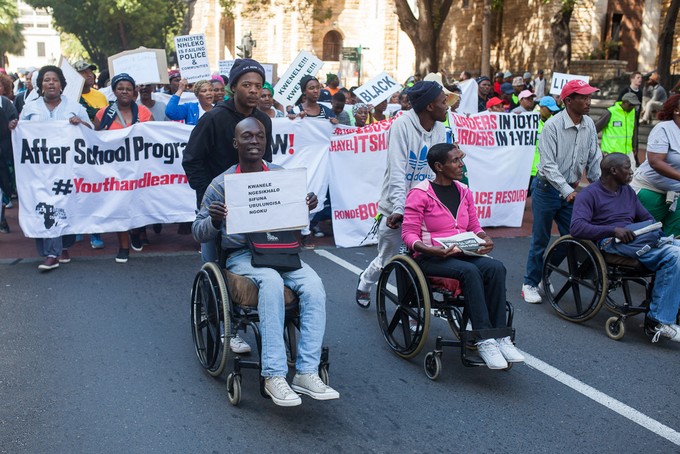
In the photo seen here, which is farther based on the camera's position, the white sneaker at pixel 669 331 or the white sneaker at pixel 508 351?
the white sneaker at pixel 669 331

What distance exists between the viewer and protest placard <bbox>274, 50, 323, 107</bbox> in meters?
9.72

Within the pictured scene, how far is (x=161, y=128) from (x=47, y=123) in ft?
4.12

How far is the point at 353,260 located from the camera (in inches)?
333

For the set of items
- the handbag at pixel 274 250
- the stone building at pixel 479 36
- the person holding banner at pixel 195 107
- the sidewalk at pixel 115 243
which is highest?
the stone building at pixel 479 36

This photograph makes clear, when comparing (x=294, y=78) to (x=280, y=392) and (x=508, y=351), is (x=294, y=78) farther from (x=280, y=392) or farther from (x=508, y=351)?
(x=280, y=392)

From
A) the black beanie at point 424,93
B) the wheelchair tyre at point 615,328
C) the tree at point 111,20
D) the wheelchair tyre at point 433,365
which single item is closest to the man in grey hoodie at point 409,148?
the black beanie at point 424,93

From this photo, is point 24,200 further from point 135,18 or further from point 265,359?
point 135,18

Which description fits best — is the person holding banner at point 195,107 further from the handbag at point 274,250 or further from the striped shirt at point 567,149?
the handbag at point 274,250

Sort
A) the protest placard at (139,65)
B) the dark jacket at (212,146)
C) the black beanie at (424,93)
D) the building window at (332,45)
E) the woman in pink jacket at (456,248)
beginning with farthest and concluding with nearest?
the building window at (332,45)
the protest placard at (139,65)
the black beanie at (424,93)
the dark jacket at (212,146)
the woman in pink jacket at (456,248)

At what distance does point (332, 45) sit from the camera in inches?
2019

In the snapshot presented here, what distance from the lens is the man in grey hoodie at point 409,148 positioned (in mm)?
5613

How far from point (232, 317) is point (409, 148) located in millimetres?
1999

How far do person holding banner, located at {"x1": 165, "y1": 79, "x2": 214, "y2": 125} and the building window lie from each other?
42.3 metres

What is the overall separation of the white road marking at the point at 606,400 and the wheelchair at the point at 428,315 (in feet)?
1.33
